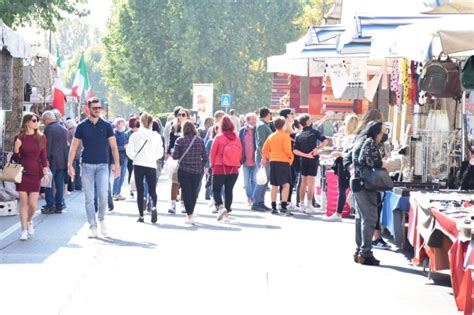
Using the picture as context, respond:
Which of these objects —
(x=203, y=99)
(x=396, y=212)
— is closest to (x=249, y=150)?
(x=396, y=212)

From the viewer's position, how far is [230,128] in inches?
783

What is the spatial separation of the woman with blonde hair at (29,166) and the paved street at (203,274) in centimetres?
33

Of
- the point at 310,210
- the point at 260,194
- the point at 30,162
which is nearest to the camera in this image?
the point at 30,162

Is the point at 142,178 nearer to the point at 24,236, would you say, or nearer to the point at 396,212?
the point at 24,236

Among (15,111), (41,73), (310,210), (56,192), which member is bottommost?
(310,210)

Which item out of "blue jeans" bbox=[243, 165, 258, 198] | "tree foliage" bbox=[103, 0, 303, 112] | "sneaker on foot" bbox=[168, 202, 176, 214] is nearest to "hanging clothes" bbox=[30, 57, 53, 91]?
"blue jeans" bbox=[243, 165, 258, 198]

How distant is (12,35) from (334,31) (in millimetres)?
5886

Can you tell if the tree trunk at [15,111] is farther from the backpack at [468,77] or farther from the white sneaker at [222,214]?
the backpack at [468,77]

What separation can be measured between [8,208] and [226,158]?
3721 mm

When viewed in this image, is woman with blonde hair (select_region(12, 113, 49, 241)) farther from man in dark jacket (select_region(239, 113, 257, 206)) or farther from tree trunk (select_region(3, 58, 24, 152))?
tree trunk (select_region(3, 58, 24, 152))

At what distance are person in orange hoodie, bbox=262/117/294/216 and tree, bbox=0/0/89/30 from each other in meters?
9.60

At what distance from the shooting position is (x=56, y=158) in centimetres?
2094

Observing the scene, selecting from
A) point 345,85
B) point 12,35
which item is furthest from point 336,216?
point 12,35

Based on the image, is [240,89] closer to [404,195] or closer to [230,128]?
[230,128]
